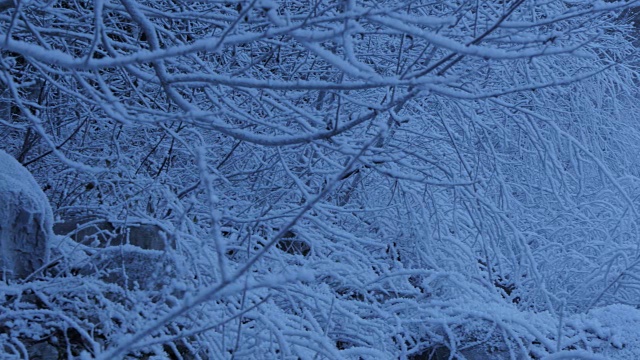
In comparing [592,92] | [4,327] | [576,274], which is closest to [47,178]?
[4,327]

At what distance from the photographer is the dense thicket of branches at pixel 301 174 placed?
1988mm

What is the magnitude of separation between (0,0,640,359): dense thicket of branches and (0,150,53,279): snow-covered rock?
0.37 ft

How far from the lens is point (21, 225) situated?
2.74 metres

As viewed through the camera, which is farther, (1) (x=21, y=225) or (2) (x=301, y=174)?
(2) (x=301, y=174)

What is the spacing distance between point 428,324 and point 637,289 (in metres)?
2.09

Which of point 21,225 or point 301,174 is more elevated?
point 301,174

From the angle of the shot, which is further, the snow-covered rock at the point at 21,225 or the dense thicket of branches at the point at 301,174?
the snow-covered rock at the point at 21,225

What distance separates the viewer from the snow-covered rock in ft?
8.83

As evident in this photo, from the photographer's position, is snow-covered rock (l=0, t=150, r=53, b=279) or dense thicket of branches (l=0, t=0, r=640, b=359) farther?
snow-covered rock (l=0, t=150, r=53, b=279)

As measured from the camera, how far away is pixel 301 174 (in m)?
3.95

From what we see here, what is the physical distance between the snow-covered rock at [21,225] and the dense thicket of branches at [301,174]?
0.11 m

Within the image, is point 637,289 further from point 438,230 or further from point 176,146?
point 176,146

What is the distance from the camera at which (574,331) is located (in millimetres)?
3594

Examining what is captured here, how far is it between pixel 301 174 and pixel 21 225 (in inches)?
62.0
